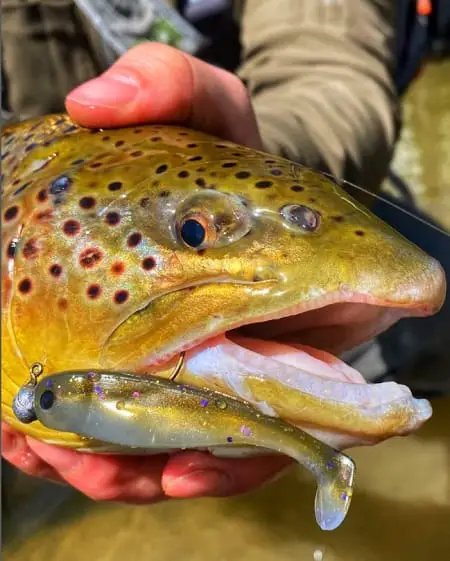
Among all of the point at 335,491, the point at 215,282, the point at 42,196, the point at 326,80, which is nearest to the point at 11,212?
the point at 42,196

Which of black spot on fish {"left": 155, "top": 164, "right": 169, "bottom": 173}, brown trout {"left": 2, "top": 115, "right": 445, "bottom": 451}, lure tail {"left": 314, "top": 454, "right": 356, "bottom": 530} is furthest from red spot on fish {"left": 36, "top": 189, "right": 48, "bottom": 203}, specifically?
lure tail {"left": 314, "top": 454, "right": 356, "bottom": 530}

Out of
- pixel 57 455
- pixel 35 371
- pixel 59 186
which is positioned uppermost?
pixel 59 186

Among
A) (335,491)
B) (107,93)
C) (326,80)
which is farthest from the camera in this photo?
(326,80)

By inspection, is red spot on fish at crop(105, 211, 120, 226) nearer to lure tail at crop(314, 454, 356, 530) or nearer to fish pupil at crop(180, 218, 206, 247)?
fish pupil at crop(180, 218, 206, 247)

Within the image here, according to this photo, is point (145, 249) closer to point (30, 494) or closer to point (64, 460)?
point (64, 460)

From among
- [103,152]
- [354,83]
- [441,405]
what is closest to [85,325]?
[103,152]

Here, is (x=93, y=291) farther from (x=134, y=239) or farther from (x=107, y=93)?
(x=107, y=93)

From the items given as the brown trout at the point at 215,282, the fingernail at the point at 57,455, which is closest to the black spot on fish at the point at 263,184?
the brown trout at the point at 215,282
